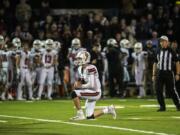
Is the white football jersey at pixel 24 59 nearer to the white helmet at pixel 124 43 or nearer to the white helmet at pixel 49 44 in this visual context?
the white helmet at pixel 49 44

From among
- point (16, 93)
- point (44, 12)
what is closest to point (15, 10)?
point (44, 12)

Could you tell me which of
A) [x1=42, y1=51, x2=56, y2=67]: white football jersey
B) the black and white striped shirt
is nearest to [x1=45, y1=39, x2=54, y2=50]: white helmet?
[x1=42, y1=51, x2=56, y2=67]: white football jersey

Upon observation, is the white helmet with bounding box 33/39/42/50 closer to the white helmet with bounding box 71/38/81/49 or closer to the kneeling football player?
the white helmet with bounding box 71/38/81/49

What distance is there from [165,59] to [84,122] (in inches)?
169

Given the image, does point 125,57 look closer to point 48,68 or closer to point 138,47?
point 138,47

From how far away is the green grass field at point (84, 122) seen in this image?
38.0 ft

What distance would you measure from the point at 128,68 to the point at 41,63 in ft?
12.5

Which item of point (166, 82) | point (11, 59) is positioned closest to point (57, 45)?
point (11, 59)

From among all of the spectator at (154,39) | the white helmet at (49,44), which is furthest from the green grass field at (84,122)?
the spectator at (154,39)

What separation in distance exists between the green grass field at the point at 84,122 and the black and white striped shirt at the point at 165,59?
3.67 ft

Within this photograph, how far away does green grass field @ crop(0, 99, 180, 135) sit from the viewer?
11.6 meters

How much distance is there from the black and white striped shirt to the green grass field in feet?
3.67

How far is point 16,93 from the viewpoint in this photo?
22.8 m

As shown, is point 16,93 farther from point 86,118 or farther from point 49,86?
point 86,118
